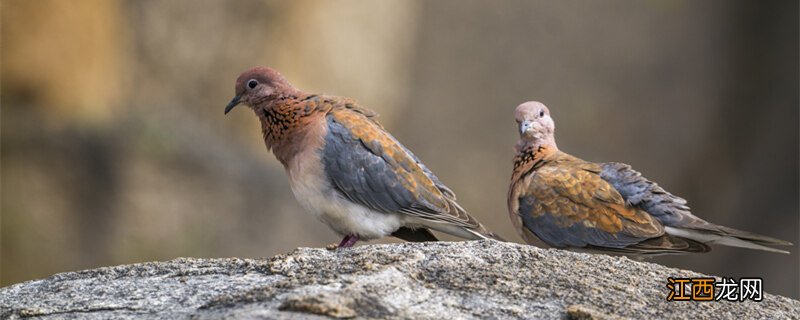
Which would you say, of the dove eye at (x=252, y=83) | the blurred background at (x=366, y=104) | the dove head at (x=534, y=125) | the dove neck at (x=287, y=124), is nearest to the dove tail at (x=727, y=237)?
the dove head at (x=534, y=125)

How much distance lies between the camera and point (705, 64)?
39.4ft

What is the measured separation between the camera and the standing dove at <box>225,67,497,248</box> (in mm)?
5500

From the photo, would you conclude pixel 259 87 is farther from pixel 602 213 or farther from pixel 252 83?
pixel 602 213

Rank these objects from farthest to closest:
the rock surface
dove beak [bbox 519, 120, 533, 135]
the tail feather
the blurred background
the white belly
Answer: the blurred background, dove beak [bbox 519, 120, 533, 135], the white belly, the tail feather, the rock surface

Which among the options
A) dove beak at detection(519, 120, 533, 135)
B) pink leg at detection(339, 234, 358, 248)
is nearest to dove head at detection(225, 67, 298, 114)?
pink leg at detection(339, 234, 358, 248)

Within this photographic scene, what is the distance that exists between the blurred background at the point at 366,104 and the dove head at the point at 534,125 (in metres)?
3.49

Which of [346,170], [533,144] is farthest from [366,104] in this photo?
[346,170]

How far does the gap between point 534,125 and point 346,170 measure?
40.5 inches

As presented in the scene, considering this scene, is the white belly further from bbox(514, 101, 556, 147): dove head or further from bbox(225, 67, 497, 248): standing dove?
bbox(514, 101, 556, 147): dove head

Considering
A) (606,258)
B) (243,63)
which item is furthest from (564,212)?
(243,63)

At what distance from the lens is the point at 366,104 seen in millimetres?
10070

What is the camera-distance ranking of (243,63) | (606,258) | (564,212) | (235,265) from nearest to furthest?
(235,265) → (606,258) → (564,212) → (243,63)

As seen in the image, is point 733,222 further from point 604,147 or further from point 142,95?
point 142,95

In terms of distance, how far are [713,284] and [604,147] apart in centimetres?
733
